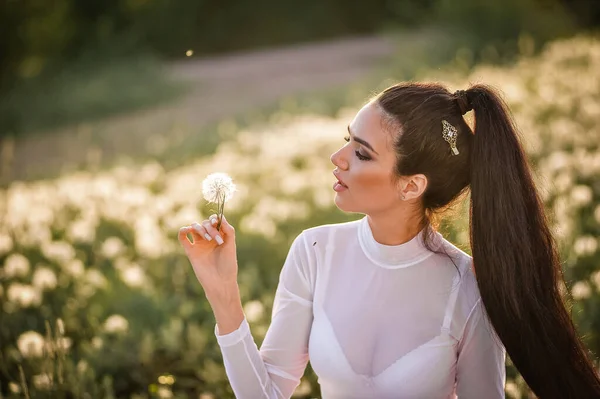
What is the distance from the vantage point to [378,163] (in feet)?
7.34

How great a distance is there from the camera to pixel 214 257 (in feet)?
6.91

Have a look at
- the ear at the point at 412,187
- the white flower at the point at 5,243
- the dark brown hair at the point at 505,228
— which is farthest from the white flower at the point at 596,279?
the white flower at the point at 5,243

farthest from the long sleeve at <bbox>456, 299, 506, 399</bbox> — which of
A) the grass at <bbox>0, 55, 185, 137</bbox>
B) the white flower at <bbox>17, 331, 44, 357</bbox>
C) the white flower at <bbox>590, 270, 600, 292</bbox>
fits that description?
the grass at <bbox>0, 55, 185, 137</bbox>

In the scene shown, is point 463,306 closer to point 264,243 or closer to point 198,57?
point 264,243

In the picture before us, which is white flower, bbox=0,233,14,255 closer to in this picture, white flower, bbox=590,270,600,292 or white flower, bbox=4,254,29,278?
white flower, bbox=4,254,29,278

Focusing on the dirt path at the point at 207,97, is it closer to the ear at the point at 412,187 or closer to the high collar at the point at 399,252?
the high collar at the point at 399,252

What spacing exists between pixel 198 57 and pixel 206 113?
7037 millimetres

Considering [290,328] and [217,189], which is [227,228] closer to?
[217,189]

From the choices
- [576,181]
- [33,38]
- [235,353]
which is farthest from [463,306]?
[33,38]

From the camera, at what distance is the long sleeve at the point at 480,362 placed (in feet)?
7.30

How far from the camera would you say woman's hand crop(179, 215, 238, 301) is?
206cm

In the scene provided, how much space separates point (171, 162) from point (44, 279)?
11.7ft

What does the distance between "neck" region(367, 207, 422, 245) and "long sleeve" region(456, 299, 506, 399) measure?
1.02ft

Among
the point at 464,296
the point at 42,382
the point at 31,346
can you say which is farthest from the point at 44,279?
the point at 464,296
